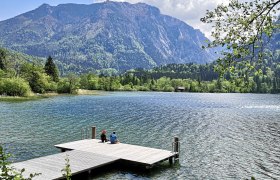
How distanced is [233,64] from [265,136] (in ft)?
143

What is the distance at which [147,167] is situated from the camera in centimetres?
2823

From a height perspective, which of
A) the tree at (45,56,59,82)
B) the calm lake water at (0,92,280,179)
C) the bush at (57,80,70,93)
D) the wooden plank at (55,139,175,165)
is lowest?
the calm lake water at (0,92,280,179)

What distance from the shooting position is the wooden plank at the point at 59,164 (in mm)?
24422

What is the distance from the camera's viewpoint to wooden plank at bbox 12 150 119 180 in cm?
2442

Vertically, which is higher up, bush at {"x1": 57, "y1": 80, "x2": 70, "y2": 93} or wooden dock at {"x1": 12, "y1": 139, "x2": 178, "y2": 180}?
bush at {"x1": 57, "y1": 80, "x2": 70, "y2": 93}

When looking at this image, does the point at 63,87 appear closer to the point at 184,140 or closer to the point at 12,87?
the point at 12,87

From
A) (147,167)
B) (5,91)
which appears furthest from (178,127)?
(5,91)

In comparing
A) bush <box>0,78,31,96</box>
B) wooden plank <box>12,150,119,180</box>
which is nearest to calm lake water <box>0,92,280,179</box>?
wooden plank <box>12,150,119,180</box>

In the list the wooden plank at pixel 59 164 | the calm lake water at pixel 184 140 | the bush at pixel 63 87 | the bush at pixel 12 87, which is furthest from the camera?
the bush at pixel 63 87

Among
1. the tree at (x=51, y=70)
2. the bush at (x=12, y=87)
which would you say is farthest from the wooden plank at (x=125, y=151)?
the tree at (x=51, y=70)

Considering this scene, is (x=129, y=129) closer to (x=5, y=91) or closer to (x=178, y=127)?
(x=178, y=127)

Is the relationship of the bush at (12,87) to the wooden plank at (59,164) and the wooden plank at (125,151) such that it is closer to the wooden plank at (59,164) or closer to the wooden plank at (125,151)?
the wooden plank at (125,151)

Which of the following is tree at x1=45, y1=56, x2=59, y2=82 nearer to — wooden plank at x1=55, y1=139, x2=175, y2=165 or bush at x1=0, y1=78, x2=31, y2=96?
bush at x1=0, y1=78, x2=31, y2=96

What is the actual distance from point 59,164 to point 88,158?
342 centimetres
